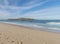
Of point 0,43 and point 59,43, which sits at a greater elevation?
point 0,43

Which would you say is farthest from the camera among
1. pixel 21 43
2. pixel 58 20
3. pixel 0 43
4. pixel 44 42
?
pixel 58 20

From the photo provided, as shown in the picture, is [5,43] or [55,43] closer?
[5,43]

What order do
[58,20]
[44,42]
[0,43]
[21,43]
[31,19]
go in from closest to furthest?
1. [0,43]
2. [21,43]
3. [44,42]
4. [58,20]
5. [31,19]

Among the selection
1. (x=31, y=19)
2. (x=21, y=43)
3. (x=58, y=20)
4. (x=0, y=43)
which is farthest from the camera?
(x=31, y=19)

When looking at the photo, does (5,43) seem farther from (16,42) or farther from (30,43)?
(30,43)

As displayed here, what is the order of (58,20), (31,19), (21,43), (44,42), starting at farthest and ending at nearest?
(31,19)
(58,20)
(44,42)
(21,43)

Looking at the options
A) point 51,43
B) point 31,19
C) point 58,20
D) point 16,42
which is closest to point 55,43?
point 51,43

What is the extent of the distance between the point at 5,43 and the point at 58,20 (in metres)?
11.5

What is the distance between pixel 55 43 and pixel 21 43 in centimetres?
105

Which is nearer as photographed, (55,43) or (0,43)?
(0,43)

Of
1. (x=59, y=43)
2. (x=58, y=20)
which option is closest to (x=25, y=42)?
(x=59, y=43)

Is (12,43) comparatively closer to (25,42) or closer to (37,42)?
(25,42)

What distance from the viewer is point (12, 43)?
3602 mm

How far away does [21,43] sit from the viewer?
373cm
